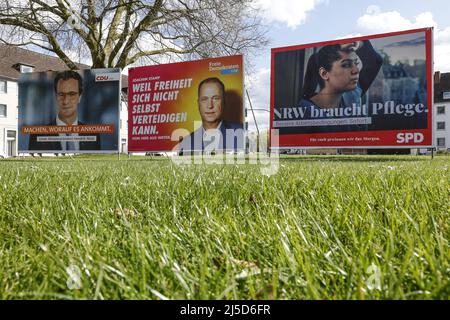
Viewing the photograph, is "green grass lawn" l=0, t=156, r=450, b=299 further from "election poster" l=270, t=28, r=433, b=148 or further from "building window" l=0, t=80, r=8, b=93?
"building window" l=0, t=80, r=8, b=93

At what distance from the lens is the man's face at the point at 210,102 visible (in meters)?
12.3

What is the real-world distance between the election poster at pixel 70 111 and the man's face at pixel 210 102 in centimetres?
299

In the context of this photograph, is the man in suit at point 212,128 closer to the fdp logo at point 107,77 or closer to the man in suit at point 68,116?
the fdp logo at point 107,77

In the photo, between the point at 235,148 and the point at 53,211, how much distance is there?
34.0ft

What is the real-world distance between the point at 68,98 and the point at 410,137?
11.0 meters

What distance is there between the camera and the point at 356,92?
11.5m

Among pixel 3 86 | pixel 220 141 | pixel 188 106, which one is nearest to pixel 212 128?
pixel 220 141

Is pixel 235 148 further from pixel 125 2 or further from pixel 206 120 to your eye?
pixel 125 2

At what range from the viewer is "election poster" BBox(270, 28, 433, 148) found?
426 inches

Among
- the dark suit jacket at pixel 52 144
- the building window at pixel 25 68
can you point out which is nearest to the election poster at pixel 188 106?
the dark suit jacket at pixel 52 144

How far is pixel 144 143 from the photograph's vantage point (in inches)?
530

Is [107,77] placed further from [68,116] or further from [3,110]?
[3,110]

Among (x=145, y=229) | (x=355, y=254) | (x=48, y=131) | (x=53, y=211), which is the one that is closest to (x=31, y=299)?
(x=145, y=229)

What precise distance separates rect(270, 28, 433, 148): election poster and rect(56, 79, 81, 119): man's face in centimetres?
680
